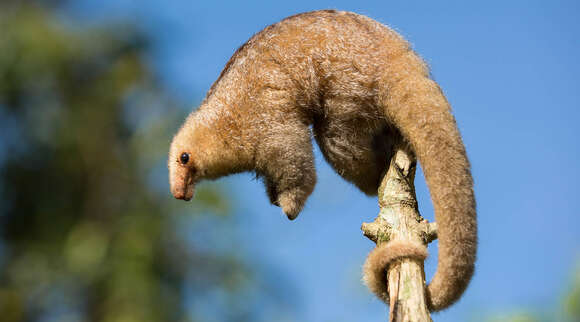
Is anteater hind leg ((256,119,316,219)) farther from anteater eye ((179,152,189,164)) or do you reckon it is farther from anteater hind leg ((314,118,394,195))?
anteater eye ((179,152,189,164))

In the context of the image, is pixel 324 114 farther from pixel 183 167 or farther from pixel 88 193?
pixel 88 193

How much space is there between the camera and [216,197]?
13320 millimetres

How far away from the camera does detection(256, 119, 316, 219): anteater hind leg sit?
184 inches

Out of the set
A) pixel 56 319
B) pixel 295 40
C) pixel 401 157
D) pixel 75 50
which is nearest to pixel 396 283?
pixel 401 157

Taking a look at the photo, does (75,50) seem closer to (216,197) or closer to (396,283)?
(216,197)

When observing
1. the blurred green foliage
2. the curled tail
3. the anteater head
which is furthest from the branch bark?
the blurred green foliage

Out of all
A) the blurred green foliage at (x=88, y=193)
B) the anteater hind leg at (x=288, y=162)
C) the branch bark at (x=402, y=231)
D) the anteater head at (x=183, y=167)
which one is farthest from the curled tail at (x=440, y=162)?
the blurred green foliage at (x=88, y=193)

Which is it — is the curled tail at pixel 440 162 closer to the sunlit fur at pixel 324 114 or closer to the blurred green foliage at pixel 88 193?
the sunlit fur at pixel 324 114

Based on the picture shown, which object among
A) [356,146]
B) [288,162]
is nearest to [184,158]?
[288,162]

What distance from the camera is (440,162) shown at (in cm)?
429

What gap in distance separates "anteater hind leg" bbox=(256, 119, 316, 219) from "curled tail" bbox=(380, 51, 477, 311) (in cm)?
64

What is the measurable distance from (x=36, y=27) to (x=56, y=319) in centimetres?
674

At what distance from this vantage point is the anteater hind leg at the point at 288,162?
468 centimetres

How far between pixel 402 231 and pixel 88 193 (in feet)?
41.2
